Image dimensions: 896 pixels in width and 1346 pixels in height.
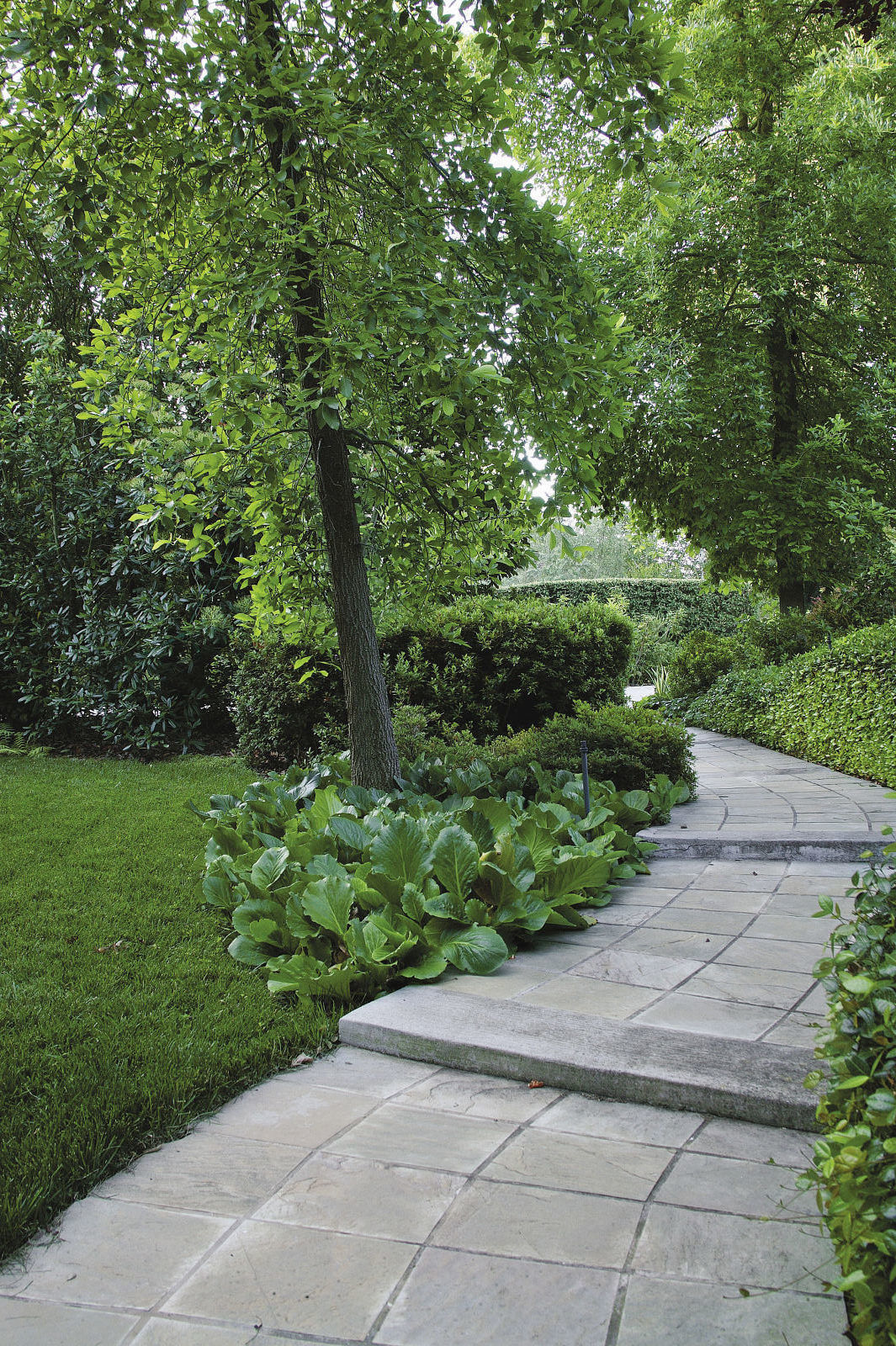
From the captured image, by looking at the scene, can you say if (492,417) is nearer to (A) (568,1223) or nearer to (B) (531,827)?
(B) (531,827)

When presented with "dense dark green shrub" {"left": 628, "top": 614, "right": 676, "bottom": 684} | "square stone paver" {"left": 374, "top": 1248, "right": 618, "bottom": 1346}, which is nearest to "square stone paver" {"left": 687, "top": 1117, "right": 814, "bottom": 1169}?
"square stone paver" {"left": 374, "top": 1248, "right": 618, "bottom": 1346}

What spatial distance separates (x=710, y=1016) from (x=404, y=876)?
1.17m

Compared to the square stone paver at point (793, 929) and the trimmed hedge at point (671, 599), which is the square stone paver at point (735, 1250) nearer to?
the square stone paver at point (793, 929)

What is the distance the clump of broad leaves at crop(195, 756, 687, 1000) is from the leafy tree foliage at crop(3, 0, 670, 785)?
0.81 meters

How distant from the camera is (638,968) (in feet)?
9.61

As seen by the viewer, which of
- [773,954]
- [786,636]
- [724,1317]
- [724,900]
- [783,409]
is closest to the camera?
[724,1317]

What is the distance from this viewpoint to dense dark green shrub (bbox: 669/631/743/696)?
10719 millimetres

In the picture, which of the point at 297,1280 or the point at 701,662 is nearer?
the point at 297,1280

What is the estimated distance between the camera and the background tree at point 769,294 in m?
8.62

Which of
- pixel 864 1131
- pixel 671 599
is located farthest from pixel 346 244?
pixel 671 599

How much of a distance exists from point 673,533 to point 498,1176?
966 cm

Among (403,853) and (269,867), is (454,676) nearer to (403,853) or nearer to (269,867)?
(269,867)

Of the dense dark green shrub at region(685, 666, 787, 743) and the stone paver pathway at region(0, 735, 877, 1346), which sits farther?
the dense dark green shrub at region(685, 666, 787, 743)

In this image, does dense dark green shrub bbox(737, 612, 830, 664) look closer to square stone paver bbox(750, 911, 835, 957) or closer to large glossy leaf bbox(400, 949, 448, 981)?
square stone paver bbox(750, 911, 835, 957)
